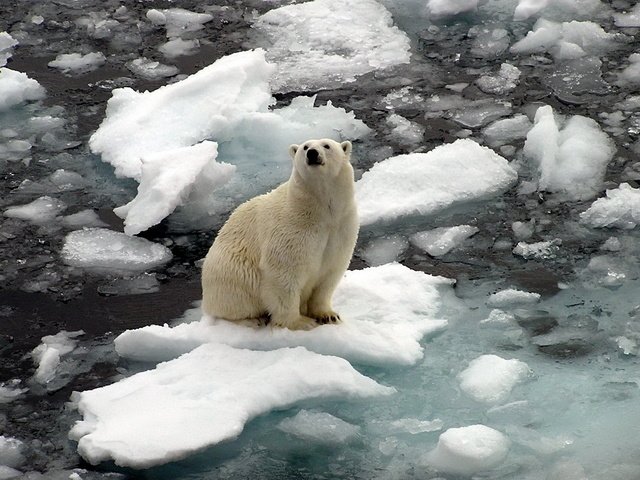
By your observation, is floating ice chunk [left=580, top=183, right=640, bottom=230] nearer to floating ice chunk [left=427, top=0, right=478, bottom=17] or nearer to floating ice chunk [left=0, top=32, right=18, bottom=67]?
floating ice chunk [left=427, top=0, right=478, bottom=17]

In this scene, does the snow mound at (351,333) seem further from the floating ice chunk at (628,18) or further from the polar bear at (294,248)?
the floating ice chunk at (628,18)

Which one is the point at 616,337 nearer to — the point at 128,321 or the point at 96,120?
the point at 128,321

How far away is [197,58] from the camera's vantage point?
7961mm

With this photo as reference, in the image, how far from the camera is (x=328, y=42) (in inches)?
315

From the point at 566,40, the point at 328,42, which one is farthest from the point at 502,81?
the point at 328,42

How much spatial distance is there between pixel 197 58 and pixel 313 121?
4.98 feet

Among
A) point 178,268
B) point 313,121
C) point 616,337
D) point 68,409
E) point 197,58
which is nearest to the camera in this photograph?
point 68,409

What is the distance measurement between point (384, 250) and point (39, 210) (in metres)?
1.91

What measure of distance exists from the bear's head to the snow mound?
0.67 metres

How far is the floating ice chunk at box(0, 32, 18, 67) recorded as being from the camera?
813cm

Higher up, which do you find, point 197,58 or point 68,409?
point 197,58

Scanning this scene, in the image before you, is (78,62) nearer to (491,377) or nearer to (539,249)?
(539,249)

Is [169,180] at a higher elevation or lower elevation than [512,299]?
higher

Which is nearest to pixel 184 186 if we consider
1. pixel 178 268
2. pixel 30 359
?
pixel 178 268
